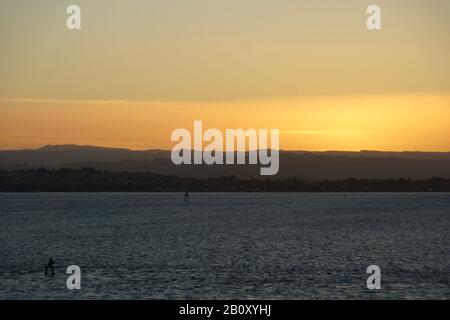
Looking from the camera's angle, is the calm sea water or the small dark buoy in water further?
the small dark buoy in water

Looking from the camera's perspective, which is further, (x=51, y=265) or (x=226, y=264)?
(x=226, y=264)

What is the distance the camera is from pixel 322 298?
55.0m

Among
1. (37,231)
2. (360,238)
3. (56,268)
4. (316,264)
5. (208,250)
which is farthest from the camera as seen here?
(37,231)

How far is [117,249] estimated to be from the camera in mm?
99188

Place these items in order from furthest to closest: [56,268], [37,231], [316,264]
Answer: [37,231], [316,264], [56,268]

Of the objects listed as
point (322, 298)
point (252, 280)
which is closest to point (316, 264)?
Answer: point (252, 280)

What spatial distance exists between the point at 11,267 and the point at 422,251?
53.8 m

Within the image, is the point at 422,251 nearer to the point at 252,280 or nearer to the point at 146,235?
the point at 252,280

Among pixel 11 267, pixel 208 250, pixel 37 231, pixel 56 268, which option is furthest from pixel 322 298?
pixel 37 231

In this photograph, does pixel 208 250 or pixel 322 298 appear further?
pixel 208 250

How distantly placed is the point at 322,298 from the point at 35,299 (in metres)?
21.9

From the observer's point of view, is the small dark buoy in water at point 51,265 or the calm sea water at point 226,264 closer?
the calm sea water at point 226,264
